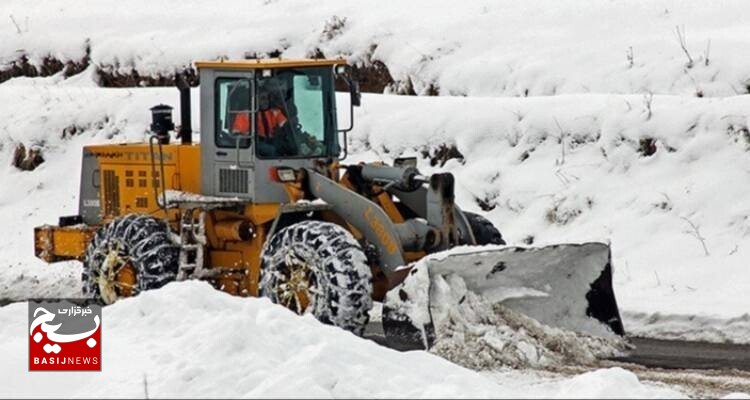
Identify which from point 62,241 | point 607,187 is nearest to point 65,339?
point 62,241

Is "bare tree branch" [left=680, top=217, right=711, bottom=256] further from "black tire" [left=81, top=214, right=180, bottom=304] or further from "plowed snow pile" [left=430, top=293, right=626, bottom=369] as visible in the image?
"black tire" [left=81, top=214, right=180, bottom=304]

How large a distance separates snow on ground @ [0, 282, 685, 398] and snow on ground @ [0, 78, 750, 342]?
5.25 metres

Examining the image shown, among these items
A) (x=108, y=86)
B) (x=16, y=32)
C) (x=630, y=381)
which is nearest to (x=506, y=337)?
(x=630, y=381)

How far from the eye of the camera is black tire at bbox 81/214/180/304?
15.1m

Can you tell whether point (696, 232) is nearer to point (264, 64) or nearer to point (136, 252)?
point (264, 64)

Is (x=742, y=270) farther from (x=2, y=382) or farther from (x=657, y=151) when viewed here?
(x=2, y=382)

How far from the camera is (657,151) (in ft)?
62.7

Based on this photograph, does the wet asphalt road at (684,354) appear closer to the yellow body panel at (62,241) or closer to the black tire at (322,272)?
the black tire at (322,272)

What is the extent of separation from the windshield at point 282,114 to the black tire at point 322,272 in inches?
42.6

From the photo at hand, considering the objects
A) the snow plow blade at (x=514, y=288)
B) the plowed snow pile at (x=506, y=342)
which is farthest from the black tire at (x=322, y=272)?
the plowed snow pile at (x=506, y=342)

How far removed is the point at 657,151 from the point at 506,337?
247 inches

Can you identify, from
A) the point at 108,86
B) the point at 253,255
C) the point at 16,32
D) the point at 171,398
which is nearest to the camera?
the point at 171,398

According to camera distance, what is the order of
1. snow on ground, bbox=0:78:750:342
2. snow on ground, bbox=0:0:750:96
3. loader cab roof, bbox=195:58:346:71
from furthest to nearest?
1. snow on ground, bbox=0:0:750:96
2. snow on ground, bbox=0:78:750:342
3. loader cab roof, bbox=195:58:346:71

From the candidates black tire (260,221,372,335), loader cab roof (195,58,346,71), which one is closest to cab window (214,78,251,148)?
loader cab roof (195,58,346,71)
